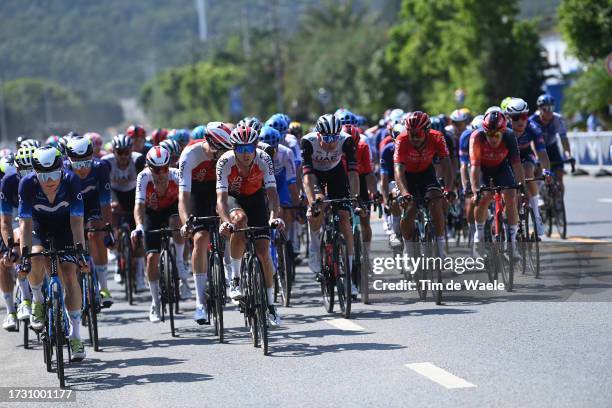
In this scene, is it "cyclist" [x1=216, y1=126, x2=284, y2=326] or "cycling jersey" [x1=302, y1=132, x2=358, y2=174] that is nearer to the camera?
"cyclist" [x1=216, y1=126, x2=284, y2=326]

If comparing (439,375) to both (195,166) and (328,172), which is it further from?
(328,172)

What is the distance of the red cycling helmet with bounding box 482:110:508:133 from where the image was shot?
13469 mm

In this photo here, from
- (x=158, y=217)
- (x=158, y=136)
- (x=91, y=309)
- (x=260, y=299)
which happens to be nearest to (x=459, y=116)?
(x=158, y=136)

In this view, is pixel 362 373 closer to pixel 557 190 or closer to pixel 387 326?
pixel 387 326

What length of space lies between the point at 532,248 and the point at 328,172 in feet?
8.25

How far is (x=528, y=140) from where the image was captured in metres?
16.3

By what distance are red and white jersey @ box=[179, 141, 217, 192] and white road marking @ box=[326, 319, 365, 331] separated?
1849 millimetres

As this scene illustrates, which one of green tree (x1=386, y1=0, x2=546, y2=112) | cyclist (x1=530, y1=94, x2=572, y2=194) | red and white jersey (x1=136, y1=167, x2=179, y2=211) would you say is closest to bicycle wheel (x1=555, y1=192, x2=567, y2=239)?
cyclist (x1=530, y1=94, x2=572, y2=194)

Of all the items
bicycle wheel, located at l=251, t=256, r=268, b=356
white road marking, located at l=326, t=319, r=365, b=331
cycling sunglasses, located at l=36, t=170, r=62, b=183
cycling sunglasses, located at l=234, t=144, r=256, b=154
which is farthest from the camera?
white road marking, located at l=326, t=319, r=365, b=331

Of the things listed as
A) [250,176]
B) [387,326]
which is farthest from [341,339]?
[250,176]

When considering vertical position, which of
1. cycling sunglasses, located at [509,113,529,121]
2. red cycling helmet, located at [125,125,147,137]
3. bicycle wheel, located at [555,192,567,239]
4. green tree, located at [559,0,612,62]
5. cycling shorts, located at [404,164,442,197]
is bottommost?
bicycle wheel, located at [555,192,567,239]

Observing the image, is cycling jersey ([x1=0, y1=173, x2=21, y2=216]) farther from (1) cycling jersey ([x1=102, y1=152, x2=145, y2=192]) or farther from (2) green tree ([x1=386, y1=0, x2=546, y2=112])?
(2) green tree ([x1=386, y1=0, x2=546, y2=112])

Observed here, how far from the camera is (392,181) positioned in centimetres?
1642

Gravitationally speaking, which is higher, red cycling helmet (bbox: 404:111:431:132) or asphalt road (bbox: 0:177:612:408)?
red cycling helmet (bbox: 404:111:431:132)
